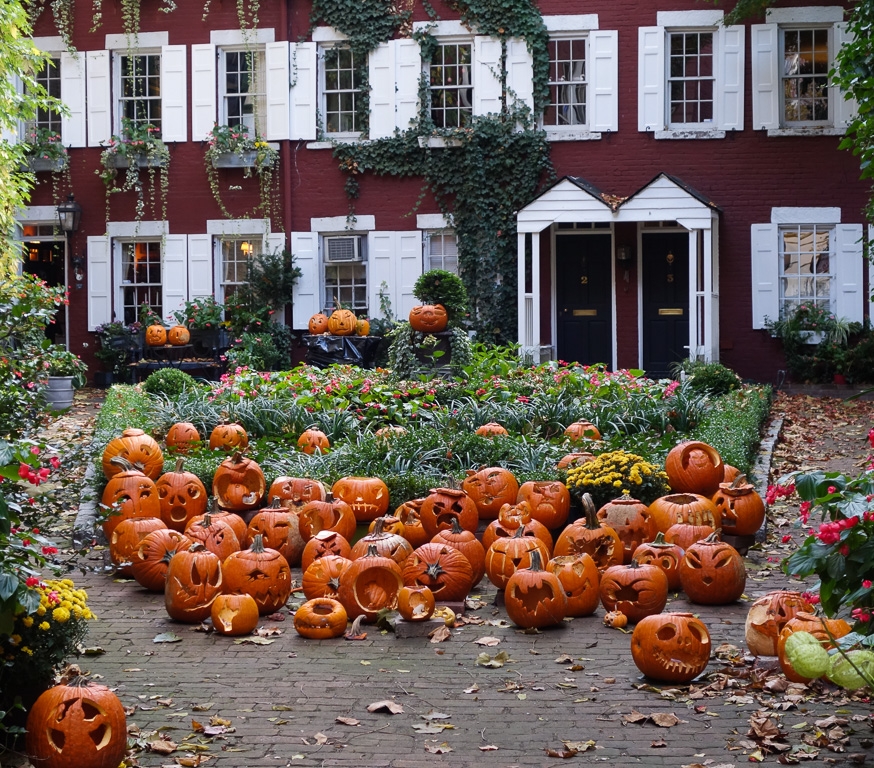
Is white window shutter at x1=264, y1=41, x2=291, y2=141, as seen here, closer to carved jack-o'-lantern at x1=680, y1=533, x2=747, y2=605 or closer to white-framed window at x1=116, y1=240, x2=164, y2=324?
white-framed window at x1=116, y1=240, x2=164, y2=324

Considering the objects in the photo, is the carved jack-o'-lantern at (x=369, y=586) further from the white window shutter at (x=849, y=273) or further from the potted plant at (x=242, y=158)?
the potted plant at (x=242, y=158)

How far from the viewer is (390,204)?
18.9 m

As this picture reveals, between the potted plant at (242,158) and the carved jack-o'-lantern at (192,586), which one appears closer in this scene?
the carved jack-o'-lantern at (192,586)

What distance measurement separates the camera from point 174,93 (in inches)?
766

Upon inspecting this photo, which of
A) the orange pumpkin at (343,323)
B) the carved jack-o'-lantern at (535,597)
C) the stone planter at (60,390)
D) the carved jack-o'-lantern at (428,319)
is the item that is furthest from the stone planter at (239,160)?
the carved jack-o'-lantern at (535,597)

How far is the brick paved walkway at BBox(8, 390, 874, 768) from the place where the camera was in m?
4.57

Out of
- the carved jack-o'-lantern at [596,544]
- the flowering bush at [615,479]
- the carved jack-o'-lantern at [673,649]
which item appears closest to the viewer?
the carved jack-o'-lantern at [673,649]

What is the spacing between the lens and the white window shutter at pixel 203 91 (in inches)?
763

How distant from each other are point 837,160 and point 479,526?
12016 mm

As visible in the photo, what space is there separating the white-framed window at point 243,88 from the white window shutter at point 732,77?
23.9 ft

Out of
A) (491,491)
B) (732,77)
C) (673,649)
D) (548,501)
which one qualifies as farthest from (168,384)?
(732,77)

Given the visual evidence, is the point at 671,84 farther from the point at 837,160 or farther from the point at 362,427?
the point at 362,427

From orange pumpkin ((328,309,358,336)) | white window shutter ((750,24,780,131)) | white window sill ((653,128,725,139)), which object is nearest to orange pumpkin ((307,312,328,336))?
orange pumpkin ((328,309,358,336))

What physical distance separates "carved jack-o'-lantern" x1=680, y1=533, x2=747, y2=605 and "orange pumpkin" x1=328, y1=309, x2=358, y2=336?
11132 millimetres
